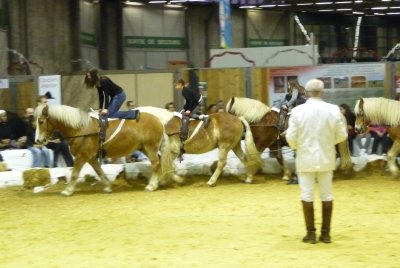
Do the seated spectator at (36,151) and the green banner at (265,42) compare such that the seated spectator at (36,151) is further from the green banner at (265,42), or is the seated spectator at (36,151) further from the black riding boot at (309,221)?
the green banner at (265,42)

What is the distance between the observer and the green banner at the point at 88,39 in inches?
1083

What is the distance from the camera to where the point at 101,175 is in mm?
11891

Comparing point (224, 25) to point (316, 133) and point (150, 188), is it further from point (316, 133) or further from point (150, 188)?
point (316, 133)

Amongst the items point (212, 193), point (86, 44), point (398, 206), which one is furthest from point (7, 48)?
point (398, 206)

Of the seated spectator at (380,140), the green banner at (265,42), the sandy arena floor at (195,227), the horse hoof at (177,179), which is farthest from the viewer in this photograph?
the green banner at (265,42)

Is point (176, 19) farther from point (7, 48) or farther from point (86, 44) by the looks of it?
point (7, 48)

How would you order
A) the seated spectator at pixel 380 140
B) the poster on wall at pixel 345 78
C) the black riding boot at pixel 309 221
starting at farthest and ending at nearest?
the poster on wall at pixel 345 78, the seated spectator at pixel 380 140, the black riding boot at pixel 309 221

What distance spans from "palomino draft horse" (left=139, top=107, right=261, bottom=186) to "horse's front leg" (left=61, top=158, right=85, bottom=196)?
5.17 feet

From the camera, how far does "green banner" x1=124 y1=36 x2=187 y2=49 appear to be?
101ft

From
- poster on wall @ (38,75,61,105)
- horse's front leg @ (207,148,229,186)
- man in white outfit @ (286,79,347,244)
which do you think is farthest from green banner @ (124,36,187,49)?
man in white outfit @ (286,79,347,244)

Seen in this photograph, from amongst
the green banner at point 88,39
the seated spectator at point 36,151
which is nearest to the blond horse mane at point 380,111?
the seated spectator at point 36,151

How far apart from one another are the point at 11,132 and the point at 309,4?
78.3ft

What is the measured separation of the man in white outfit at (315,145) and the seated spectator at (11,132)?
8.08 metres

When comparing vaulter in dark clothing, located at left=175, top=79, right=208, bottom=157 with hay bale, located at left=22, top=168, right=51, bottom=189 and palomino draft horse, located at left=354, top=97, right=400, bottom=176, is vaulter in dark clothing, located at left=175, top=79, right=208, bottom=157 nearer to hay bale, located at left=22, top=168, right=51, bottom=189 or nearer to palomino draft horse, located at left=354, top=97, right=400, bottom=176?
hay bale, located at left=22, top=168, right=51, bottom=189
